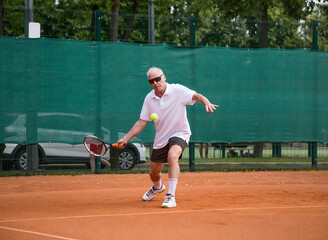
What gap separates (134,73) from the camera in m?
11.3

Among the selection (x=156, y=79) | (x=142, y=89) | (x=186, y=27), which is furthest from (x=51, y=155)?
(x=156, y=79)

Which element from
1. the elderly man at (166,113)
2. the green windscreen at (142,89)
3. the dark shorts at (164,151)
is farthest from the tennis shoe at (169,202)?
the green windscreen at (142,89)

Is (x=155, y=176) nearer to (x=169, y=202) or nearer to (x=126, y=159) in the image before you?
(x=169, y=202)

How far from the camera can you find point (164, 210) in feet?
20.4

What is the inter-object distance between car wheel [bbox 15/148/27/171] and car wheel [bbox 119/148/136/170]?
2152mm

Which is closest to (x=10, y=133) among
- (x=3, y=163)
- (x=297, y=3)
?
(x=3, y=163)

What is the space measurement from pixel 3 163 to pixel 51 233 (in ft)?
21.4

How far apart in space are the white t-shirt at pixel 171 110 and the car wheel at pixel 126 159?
16.9 ft

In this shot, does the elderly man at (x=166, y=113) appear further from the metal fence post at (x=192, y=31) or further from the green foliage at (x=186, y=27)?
the metal fence post at (x=192, y=31)

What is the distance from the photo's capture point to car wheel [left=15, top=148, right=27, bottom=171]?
1097 cm

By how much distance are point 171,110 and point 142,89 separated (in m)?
4.64

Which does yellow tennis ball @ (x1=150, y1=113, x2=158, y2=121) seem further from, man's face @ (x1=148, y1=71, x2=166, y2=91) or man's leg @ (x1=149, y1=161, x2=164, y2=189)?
man's leg @ (x1=149, y1=161, x2=164, y2=189)

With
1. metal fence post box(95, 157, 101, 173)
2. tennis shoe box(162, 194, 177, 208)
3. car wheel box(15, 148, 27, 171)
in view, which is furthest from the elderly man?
car wheel box(15, 148, 27, 171)

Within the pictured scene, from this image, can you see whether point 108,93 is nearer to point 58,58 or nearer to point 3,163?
point 58,58
